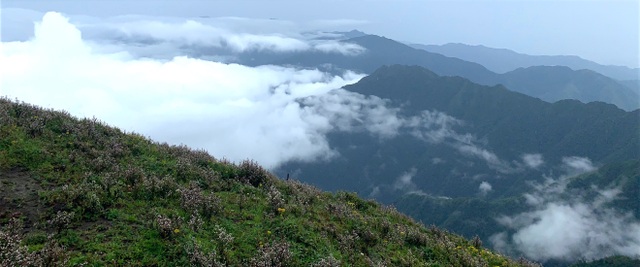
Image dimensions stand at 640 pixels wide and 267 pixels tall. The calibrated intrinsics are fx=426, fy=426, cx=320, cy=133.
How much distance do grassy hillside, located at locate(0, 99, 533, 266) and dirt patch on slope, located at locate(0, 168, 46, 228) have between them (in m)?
0.03

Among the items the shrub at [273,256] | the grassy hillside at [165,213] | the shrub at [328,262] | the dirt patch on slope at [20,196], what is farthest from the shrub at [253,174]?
the dirt patch on slope at [20,196]

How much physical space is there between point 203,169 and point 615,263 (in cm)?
14198

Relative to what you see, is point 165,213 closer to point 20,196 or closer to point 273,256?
point 273,256

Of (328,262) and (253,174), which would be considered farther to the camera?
(253,174)

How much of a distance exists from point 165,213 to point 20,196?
3.89 meters

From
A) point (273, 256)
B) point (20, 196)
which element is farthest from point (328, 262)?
point (20, 196)

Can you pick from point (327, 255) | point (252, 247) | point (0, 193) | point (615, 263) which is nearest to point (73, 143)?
point (0, 193)

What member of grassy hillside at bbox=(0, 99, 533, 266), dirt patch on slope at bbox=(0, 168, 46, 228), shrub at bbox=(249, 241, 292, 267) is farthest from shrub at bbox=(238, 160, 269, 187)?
dirt patch on slope at bbox=(0, 168, 46, 228)

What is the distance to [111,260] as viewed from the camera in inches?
364

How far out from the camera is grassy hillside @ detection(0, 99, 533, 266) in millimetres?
9867

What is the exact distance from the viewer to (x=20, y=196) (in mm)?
11516

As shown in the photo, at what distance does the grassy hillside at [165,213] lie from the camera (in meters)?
9.87

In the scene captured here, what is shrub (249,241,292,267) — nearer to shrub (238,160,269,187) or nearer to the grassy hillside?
the grassy hillside

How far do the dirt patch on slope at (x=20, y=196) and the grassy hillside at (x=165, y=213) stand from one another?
0.08 feet
